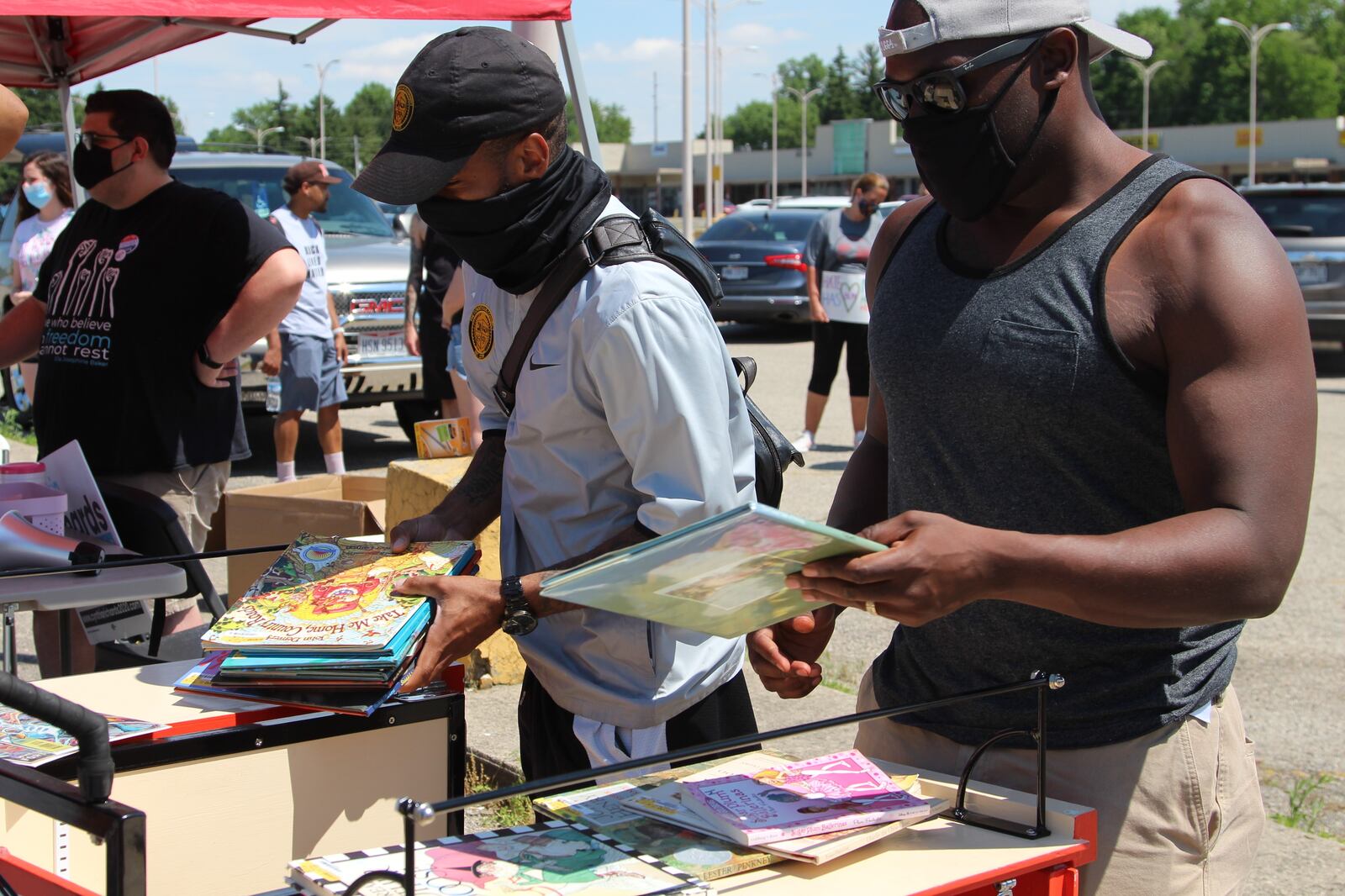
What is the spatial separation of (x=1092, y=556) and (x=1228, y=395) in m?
0.24

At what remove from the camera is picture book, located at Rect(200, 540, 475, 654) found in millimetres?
2070

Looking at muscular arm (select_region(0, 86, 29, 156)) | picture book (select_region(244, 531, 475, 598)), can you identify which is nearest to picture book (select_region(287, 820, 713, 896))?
picture book (select_region(244, 531, 475, 598))

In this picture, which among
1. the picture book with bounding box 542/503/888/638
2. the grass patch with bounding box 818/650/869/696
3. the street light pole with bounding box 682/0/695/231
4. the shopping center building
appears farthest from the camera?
the shopping center building

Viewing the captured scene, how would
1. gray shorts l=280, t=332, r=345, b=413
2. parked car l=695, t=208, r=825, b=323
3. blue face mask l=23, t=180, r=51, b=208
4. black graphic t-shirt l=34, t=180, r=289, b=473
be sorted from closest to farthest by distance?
black graphic t-shirt l=34, t=180, r=289, b=473
gray shorts l=280, t=332, r=345, b=413
blue face mask l=23, t=180, r=51, b=208
parked car l=695, t=208, r=825, b=323

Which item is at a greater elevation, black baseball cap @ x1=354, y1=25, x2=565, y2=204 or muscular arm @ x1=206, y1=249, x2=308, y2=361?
black baseball cap @ x1=354, y1=25, x2=565, y2=204

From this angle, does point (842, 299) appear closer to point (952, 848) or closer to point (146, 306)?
point (146, 306)

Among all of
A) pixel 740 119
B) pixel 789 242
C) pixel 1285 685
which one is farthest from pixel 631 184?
pixel 1285 685

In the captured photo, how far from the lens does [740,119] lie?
153750 mm

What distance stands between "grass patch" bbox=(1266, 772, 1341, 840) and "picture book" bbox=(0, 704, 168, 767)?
324 cm

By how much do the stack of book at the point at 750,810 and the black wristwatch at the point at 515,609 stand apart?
0.40 metres

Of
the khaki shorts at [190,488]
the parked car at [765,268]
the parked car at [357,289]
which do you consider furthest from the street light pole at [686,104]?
the khaki shorts at [190,488]

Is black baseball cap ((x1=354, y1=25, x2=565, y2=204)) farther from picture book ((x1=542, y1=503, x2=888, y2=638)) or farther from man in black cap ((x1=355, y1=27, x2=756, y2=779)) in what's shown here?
picture book ((x1=542, y1=503, x2=888, y2=638))

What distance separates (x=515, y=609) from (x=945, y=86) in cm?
102

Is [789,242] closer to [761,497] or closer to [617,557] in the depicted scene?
[761,497]
